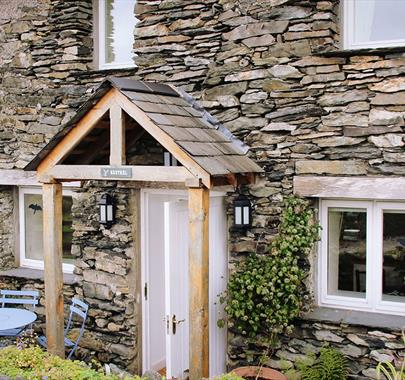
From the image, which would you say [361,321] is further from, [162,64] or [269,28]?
[162,64]

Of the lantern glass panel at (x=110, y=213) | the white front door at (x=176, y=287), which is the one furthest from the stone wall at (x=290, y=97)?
the lantern glass panel at (x=110, y=213)

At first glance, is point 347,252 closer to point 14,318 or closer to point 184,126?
point 184,126

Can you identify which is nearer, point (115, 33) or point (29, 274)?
point (115, 33)

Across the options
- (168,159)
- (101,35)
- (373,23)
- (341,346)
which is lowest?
(341,346)

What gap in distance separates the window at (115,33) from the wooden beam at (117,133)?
194 centimetres

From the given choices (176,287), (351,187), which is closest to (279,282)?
(176,287)

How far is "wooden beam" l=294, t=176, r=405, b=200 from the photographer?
216 inches

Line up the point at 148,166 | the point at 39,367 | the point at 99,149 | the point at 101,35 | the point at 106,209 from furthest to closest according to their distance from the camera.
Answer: the point at 101,35
the point at 106,209
the point at 99,149
the point at 148,166
the point at 39,367

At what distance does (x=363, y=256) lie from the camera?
233 inches

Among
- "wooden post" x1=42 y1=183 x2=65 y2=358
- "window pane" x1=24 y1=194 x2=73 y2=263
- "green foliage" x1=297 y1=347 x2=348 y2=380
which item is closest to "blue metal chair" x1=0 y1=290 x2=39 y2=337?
"window pane" x1=24 y1=194 x2=73 y2=263

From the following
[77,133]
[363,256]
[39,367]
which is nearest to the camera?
[39,367]

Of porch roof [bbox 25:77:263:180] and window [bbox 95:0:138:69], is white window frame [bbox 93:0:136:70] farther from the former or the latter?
porch roof [bbox 25:77:263:180]

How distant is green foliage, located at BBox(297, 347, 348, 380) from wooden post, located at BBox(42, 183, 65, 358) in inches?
99.2

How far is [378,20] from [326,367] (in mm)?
3427
